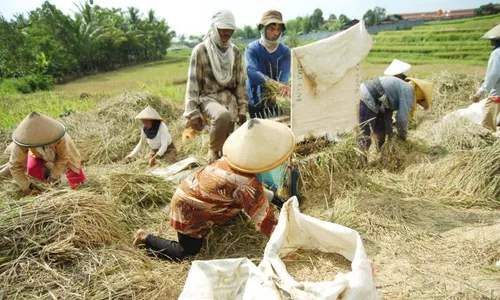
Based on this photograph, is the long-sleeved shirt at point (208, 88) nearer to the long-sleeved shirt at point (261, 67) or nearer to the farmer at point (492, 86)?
the long-sleeved shirt at point (261, 67)

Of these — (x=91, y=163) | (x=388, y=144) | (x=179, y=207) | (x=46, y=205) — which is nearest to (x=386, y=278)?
(x=179, y=207)

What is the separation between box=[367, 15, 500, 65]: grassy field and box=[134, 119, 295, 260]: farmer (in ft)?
51.8

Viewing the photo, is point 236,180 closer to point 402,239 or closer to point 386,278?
point 386,278

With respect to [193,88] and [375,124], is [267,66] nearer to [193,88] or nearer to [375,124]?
[193,88]

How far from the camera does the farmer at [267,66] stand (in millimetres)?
3582

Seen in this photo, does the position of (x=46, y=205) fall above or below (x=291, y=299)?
above

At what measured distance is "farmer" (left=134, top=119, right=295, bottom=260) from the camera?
1.98 m

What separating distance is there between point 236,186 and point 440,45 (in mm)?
19948

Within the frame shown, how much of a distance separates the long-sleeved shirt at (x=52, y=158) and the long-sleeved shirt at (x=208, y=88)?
41.9 inches

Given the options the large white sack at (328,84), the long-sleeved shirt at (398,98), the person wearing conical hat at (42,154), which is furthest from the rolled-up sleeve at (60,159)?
the long-sleeved shirt at (398,98)

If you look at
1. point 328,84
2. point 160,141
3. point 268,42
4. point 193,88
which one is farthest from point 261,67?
point 160,141

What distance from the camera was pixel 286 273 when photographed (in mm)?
1610

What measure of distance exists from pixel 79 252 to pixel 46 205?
1.33ft

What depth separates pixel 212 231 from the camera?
255 cm
